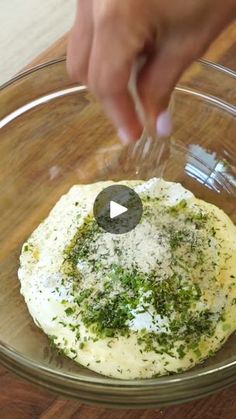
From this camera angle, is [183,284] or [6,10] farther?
[6,10]

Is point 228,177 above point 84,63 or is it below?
below

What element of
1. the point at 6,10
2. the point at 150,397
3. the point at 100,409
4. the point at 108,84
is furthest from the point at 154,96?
the point at 6,10

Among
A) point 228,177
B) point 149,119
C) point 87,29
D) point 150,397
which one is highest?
point 87,29

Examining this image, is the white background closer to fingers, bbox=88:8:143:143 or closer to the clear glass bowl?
the clear glass bowl

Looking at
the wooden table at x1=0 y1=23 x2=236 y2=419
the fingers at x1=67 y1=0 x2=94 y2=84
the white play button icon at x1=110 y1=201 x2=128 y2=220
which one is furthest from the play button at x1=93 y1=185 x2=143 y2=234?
the fingers at x1=67 y1=0 x2=94 y2=84

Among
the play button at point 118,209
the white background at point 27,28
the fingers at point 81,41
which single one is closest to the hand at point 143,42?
the fingers at point 81,41

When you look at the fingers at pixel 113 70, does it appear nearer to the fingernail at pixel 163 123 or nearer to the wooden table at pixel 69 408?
the fingernail at pixel 163 123

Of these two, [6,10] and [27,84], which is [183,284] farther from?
[6,10]
